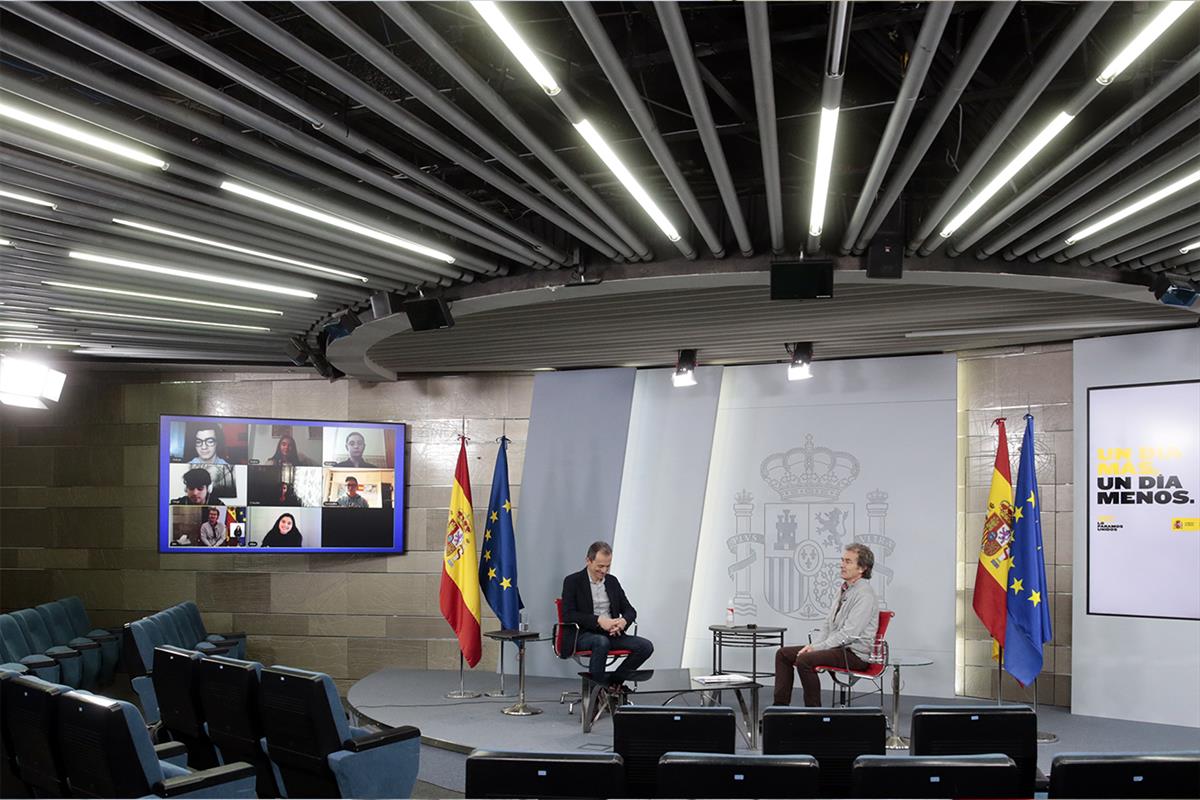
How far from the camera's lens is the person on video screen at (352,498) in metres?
11.1

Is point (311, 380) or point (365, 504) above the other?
point (311, 380)

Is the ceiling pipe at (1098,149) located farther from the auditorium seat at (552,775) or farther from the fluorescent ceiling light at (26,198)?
the fluorescent ceiling light at (26,198)

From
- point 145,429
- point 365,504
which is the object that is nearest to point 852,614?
point 365,504

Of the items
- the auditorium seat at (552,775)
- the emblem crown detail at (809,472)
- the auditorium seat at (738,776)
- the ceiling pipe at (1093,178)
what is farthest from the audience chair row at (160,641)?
the ceiling pipe at (1093,178)

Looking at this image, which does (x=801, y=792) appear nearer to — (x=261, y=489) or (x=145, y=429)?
(x=261, y=489)

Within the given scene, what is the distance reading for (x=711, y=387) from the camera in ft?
35.9

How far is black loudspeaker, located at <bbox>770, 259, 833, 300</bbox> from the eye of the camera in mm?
6488

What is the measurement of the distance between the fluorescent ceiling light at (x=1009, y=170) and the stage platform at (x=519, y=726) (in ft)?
11.6

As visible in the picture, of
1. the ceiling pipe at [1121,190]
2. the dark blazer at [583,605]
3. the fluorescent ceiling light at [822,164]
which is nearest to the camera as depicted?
the fluorescent ceiling light at [822,164]

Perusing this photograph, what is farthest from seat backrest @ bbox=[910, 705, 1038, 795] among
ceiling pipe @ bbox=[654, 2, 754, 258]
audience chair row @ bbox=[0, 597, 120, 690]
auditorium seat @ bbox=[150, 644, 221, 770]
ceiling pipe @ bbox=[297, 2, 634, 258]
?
audience chair row @ bbox=[0, 597, 120, 690]

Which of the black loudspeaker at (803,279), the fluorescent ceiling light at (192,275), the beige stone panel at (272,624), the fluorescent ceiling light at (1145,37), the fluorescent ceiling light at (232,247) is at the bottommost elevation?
the beige stone panel at (272,624)

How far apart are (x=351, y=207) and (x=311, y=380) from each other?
252 inches

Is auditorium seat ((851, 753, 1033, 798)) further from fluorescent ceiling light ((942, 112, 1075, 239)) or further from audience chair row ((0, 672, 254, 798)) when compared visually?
audience chair row ((0, 672, 254, 798))

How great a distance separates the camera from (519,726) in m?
8.21
